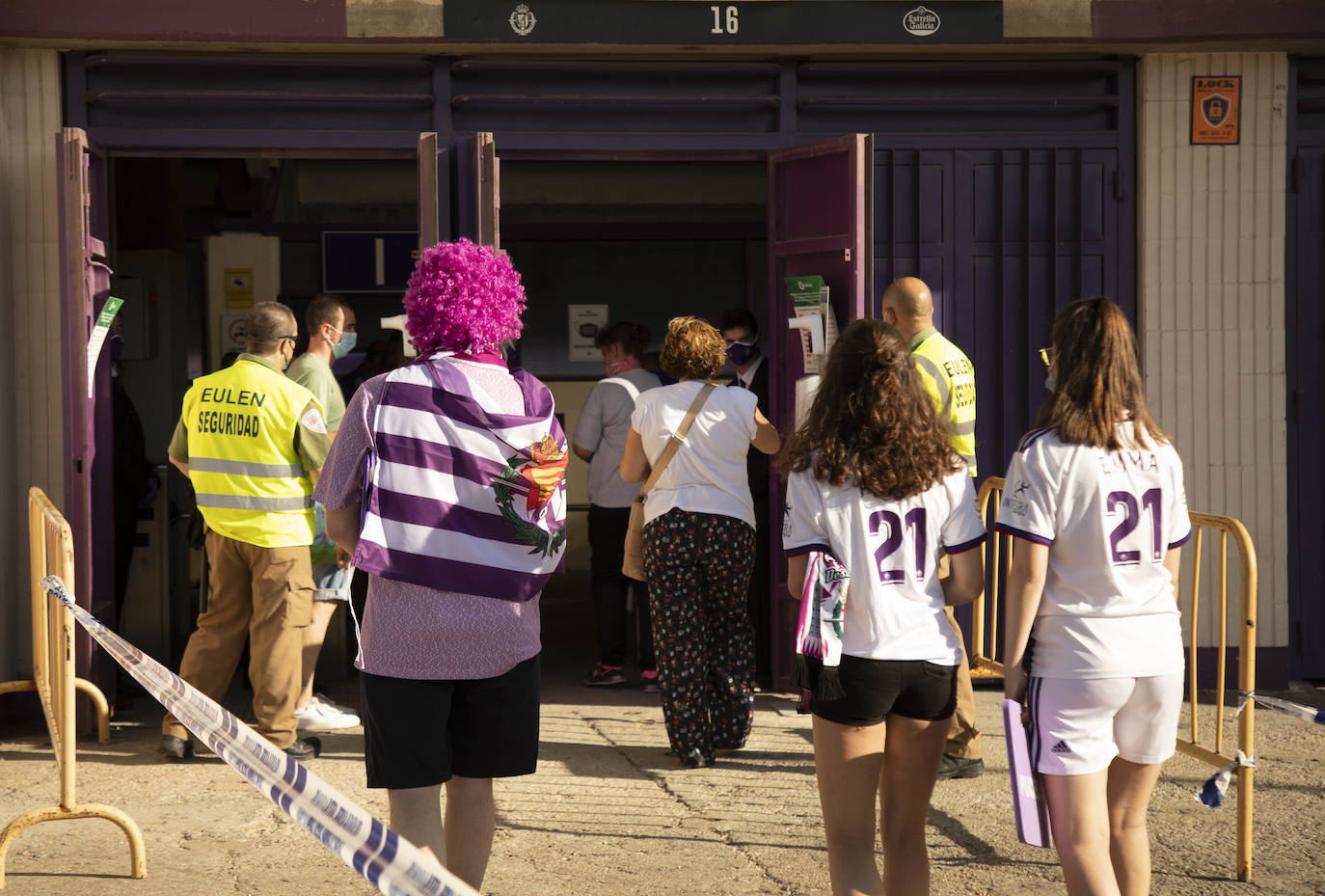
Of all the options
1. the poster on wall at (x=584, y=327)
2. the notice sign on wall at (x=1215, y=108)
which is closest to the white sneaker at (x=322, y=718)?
the poster on wall at (x=584, y=327)

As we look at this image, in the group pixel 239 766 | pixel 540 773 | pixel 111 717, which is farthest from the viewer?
pixel 111 717

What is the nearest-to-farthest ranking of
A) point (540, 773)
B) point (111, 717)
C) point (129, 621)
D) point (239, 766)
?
point (239, 766) < point (540, 773) < point (111, 717) < point (129, 621)

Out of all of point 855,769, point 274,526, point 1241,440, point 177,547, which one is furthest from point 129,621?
point 1241,440

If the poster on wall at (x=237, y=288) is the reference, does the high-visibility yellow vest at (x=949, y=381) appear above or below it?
below

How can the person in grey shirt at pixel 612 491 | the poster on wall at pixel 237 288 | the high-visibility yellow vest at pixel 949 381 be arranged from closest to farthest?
the high-visibility yellow vest at pixel 949 381 → the person in grey shirt at pixel 612 491 → the poster on wall at pixel 237 288

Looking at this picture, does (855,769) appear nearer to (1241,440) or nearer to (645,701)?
(645,701)

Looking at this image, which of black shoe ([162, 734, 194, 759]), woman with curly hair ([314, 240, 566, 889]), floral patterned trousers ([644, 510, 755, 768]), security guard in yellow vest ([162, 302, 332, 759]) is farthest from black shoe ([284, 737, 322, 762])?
woman with curly hair ([314, 240, 566, 889])

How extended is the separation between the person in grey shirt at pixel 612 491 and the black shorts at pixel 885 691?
151 inches

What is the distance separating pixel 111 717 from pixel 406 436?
405 cm

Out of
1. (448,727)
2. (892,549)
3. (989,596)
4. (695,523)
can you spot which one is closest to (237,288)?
(695,523)

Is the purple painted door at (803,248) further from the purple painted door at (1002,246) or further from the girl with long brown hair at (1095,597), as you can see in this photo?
the girl with long brown hair at (1095,597)

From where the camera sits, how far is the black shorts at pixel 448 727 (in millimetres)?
3176

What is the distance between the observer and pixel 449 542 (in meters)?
3.13

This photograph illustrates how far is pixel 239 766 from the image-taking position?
118 inches
